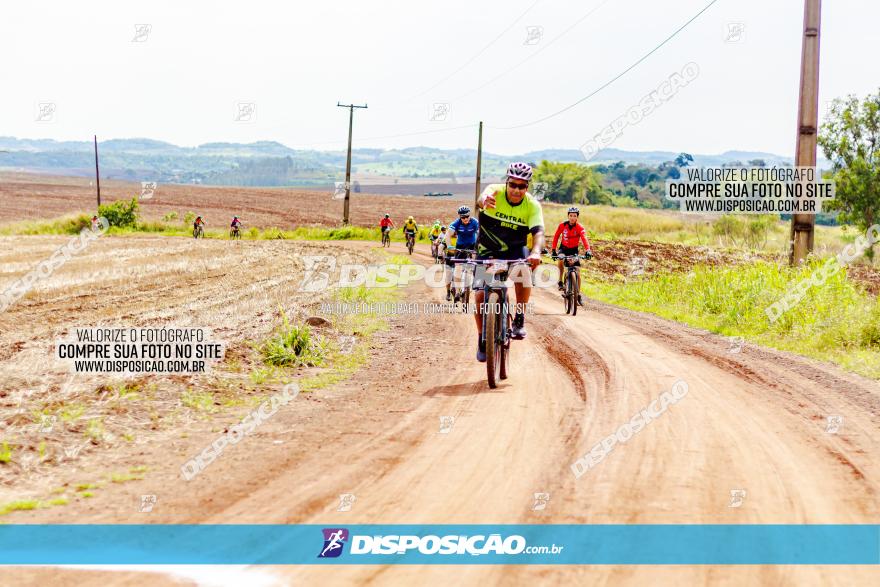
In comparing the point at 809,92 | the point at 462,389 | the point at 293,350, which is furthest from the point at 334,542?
the point at 809,92

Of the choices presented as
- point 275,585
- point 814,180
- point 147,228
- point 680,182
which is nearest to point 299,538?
point 275,585

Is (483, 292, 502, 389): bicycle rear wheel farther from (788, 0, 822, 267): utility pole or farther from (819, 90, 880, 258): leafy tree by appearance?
(819, 90, 880, 258): leafy tree

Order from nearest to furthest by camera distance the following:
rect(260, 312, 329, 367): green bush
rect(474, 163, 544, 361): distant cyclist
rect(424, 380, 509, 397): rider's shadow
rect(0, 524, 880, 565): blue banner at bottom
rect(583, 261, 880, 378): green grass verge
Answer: rect(0, 524, 880, 565): blue banner at bottom, rect(424, 380, 509, 397): rider's shadow, rect(474, 163, 544, 361): distant cyclist, rect(260, 312, 329, 367): green bush, rect(583, 261, 880, 378): green grass verge

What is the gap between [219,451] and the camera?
714 cm

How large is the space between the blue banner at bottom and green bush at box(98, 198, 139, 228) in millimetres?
65151

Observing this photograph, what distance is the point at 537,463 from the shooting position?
6.87 metres

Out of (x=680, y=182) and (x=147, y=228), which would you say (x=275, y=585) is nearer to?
(x=680, y=182)

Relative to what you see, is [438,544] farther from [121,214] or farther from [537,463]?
[121,214]

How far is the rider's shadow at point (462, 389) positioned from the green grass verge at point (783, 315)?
566 centimetres

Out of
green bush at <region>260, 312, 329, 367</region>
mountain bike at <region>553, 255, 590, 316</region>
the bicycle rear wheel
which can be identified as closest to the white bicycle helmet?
the bicycle rear wheel

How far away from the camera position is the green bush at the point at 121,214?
6612cm

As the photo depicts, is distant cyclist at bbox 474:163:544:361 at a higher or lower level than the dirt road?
higher

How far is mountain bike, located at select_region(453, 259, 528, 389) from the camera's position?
1002 cm

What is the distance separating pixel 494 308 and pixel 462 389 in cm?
105
